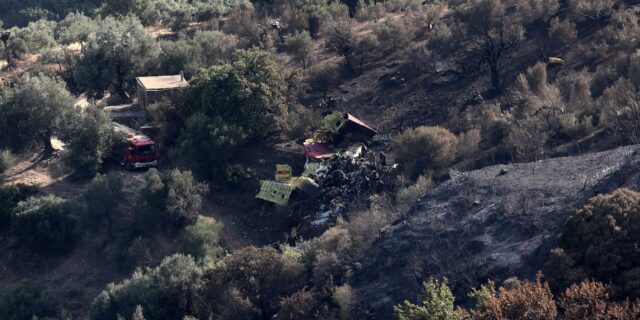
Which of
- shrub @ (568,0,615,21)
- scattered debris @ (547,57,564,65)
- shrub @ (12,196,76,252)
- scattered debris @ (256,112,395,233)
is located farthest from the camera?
shrub @ (568,0,615,21)

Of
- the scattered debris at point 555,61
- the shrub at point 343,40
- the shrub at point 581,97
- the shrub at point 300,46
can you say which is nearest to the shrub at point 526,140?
the shrub at point 581,97

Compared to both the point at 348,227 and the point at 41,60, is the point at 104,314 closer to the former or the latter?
the point at 348,227

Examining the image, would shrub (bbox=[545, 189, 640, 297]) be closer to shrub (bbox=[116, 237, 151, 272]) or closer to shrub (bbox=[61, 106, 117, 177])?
shrub (bbox=[116, 237, 151, 272])

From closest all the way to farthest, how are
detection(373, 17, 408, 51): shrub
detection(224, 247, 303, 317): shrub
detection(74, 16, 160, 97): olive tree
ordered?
detection(224, 247, 303, 317): shrub, detection(373, 17, 408, 51): shrub, detection(74, 16, 160, 97): olive tree

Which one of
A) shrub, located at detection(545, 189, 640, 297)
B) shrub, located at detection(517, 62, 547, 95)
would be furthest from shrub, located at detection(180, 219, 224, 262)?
shrub, located at detection(545, 189, 640, 297)

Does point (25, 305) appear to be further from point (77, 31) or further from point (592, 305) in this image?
point (77, 31)

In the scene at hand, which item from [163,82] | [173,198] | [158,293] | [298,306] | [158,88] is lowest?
[158,293]

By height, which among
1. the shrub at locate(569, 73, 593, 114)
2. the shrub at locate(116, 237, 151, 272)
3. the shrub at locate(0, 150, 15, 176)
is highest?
the shrub at locate(569, 73, 593, 114)

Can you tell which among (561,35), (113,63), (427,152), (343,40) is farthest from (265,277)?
(113,63)
